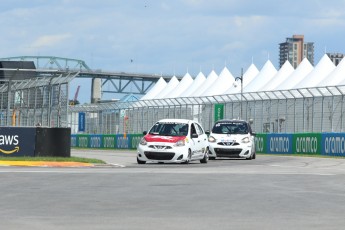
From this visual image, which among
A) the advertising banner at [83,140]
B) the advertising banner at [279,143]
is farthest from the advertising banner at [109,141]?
the advertising banner at [279,143]

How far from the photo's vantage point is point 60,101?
3081 centimetres

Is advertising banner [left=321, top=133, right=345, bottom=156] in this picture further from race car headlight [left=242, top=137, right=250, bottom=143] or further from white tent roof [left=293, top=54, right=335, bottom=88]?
white tent roof [left=293, top=54, right=335, bottom=88]

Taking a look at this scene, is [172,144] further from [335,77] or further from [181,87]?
[181,87]

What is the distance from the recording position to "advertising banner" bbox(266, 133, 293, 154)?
148ft

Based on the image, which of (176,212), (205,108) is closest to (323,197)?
(176,212)

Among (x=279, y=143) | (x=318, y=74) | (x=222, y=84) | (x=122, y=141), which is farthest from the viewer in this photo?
(x=222, y=84)

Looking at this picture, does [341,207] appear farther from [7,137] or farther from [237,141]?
[237,141]

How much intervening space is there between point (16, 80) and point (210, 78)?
51.2m

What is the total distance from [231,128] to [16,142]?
9577 millimetres

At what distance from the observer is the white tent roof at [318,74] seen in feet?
203

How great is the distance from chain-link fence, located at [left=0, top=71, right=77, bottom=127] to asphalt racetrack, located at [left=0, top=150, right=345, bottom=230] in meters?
8.56

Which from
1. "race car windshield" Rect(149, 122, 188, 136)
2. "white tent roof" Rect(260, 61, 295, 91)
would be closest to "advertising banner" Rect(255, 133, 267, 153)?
"race car windshield" Rect(149, 122, 188, 136)

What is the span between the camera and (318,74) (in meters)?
62.4

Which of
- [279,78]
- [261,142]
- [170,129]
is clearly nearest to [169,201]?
[170,129]
